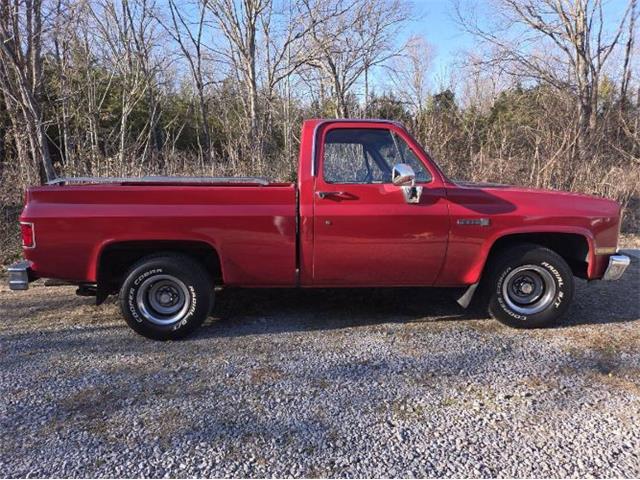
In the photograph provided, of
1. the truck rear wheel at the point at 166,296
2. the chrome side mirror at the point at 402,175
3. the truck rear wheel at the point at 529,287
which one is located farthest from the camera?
the truck rear wheel at the point at 529,287

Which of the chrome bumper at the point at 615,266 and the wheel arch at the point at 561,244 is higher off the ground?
the wheel arch at the point at 561,244

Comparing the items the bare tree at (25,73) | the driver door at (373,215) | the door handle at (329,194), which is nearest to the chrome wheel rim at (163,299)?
the driver door at (373,215)

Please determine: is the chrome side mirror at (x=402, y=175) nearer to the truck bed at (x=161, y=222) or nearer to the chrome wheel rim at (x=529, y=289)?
the truck bed at (x=161, y=222)

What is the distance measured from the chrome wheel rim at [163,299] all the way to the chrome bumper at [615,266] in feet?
12.9

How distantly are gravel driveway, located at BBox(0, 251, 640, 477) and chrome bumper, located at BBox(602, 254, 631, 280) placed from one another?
0.54m

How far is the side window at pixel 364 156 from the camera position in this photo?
4387 millimetres

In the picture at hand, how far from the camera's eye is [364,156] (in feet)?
14.8

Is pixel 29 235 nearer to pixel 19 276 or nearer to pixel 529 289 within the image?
pixel 19 276

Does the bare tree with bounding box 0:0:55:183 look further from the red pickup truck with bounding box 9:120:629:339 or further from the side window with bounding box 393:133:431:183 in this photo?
the side window with bounding box 393:133:431:183

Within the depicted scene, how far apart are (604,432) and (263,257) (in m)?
2.82

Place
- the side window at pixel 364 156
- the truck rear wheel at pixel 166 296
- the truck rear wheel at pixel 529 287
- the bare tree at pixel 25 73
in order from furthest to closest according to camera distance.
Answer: the bare tree at pixel 25 73
the truck rear wheel at pixel 529 287
the side window at pixel 364 156
the truck rear wheel at pixel 166 296

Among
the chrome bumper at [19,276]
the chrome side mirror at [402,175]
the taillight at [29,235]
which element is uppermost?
the chrome side mirror at [402,175]

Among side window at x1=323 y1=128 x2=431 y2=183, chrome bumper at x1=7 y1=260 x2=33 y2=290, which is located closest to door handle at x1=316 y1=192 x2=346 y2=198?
side window at x1=323 y1=128 x2=431 y2=183

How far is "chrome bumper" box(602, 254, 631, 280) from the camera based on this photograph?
448 centimetres
